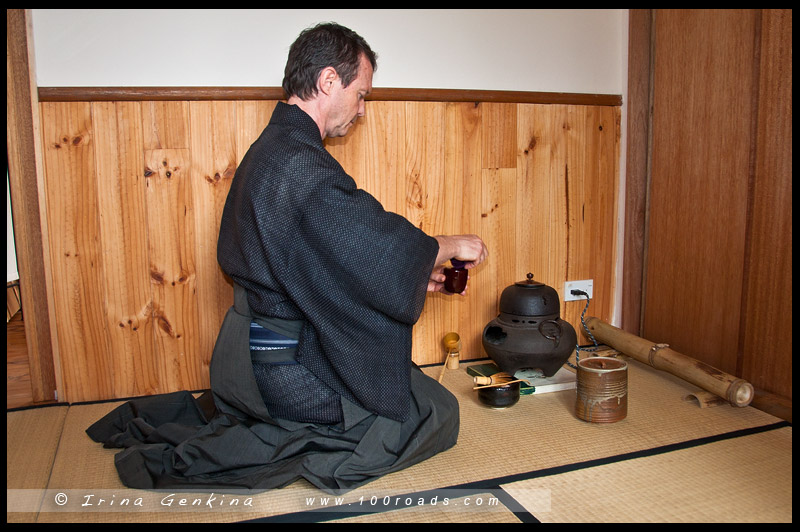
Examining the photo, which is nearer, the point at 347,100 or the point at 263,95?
the point at 347,100

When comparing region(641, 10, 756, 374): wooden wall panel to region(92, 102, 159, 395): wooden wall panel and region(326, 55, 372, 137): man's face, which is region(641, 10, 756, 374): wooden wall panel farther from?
region(92, 102, 159, 395): wooden wall panel

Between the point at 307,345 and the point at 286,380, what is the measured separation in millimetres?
129

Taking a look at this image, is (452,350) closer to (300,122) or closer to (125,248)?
(300,122)

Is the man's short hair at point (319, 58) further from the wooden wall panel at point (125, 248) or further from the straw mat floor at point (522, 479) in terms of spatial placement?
the straw mat floor at point (522, 479)

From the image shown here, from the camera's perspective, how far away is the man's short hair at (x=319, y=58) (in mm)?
2010

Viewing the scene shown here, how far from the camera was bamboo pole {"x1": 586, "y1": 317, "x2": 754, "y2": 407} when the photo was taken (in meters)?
2.16

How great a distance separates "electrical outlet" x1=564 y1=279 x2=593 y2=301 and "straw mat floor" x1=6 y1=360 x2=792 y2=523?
85cm

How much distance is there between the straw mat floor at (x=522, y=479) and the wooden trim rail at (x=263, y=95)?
3.93ft

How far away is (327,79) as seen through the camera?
6.63ft

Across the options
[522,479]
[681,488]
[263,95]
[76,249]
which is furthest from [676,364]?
[76,249]

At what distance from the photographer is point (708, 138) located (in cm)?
255

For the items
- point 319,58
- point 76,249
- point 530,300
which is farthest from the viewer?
point 530,300

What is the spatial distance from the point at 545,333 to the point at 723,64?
127cm

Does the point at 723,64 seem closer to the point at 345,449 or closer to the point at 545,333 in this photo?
the point at 545,333
